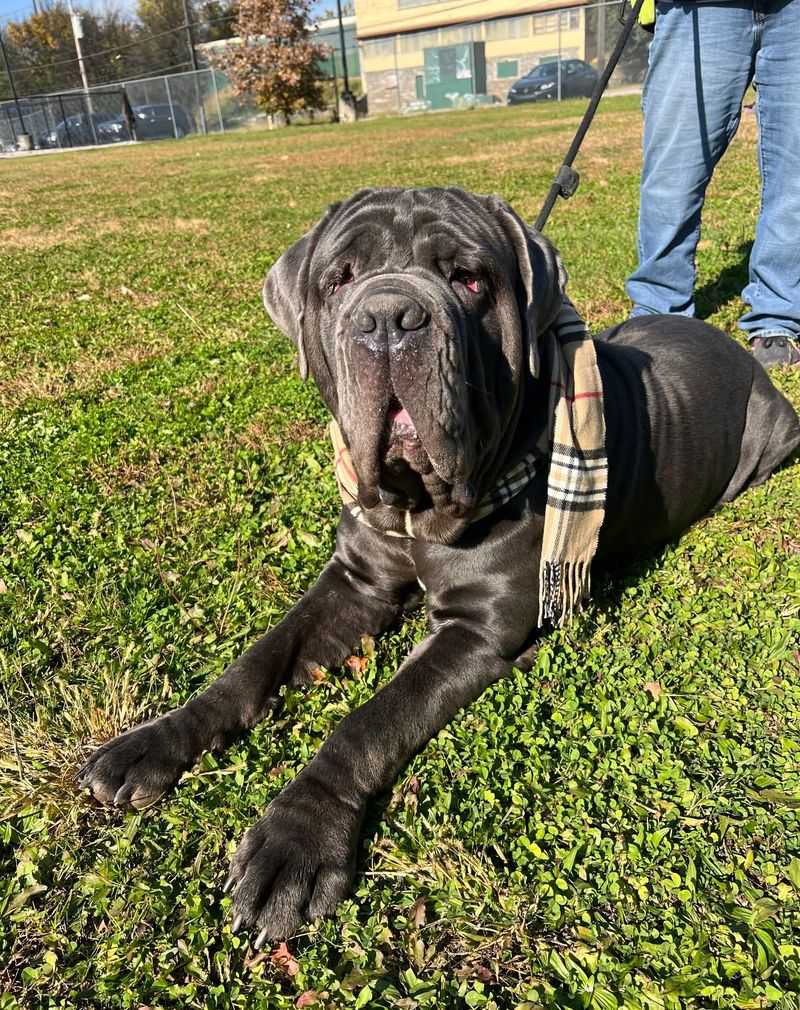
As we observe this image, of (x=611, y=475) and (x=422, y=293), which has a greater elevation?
(x=422, y=293)

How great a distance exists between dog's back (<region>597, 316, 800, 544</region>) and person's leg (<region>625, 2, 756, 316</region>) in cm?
132

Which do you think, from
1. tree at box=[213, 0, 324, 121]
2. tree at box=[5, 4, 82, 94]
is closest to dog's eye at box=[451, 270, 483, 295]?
tree at box=[213, 0, 324, 121]

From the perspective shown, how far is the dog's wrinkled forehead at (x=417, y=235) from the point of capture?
2.26m

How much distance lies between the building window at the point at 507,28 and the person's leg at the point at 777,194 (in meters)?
47.0

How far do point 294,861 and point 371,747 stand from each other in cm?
35

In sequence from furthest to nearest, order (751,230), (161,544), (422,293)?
1. (751,230)
2. (161,544)
3. (422,293)

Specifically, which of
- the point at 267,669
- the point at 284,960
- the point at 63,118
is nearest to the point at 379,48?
the point at 63,118

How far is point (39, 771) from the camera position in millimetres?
2111

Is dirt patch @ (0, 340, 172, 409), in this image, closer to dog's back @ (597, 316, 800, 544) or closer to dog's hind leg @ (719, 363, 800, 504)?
dog's back @ (597, 316, 800, 544)

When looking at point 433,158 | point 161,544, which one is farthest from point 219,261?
point 433,158

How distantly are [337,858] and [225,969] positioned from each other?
0.32m

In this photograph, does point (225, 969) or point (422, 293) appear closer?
point (225, 969)

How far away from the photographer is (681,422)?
9.86 feet

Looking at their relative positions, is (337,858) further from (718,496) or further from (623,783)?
Result: (718,496)
